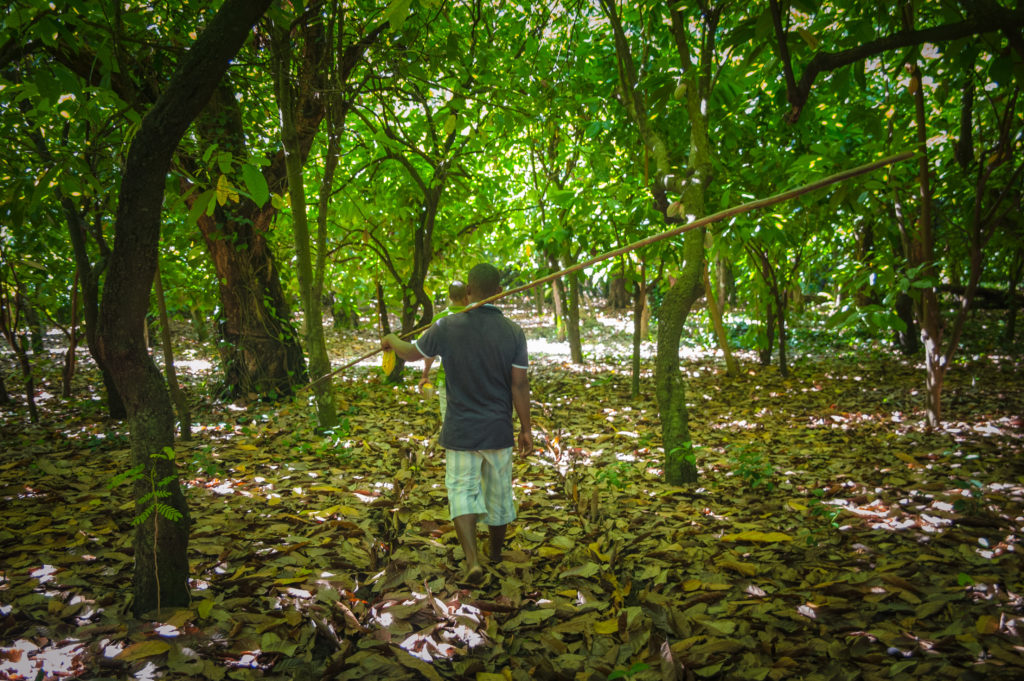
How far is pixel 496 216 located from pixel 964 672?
8293 mm

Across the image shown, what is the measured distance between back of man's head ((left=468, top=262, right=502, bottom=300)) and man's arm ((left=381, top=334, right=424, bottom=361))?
1.53ft

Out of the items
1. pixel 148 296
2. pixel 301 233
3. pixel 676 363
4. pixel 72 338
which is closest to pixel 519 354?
pixel 676 363

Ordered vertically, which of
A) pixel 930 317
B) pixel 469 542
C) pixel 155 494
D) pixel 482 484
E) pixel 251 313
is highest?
pixel 251 313

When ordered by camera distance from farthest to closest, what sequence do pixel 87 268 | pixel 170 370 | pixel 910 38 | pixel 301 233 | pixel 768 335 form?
1. pixel 768 335
2. pixel 87 268
3. pixel 301 233
4. pixel 170 370
5. pixel 910 38

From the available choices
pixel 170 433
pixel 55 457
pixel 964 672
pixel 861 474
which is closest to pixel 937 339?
pixel 861 474

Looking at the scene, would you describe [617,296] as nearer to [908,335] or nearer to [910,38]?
[908,335]

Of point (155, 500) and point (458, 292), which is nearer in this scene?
point (155, 500)

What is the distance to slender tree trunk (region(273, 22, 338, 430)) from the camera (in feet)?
15.8

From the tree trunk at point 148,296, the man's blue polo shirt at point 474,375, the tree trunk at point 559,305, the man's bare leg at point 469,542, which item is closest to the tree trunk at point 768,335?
the tree trunk at point 559,305

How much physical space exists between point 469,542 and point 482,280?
1.42m

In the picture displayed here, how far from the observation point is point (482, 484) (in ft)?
10.0

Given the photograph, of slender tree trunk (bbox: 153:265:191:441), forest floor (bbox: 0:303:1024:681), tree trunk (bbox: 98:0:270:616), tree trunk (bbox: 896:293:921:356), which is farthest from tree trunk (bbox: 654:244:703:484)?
tree trunk (bbox: 896:293:921:356)

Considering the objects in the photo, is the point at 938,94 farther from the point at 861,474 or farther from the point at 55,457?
the point at 55,457

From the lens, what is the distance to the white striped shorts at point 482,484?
295 cm
